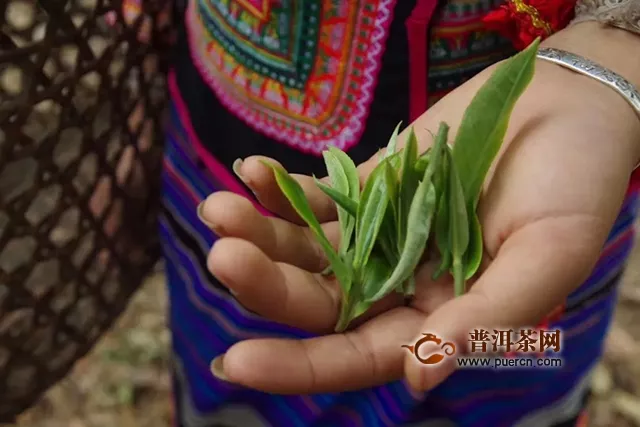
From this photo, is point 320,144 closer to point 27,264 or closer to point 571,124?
point 571,124

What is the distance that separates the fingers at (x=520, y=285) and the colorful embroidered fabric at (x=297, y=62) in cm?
16

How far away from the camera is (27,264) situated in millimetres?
665

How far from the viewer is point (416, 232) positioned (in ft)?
1.19

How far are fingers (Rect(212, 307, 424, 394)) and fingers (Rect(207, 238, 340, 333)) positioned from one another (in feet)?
0.05

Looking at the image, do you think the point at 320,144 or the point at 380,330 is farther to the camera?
the point at 320,144

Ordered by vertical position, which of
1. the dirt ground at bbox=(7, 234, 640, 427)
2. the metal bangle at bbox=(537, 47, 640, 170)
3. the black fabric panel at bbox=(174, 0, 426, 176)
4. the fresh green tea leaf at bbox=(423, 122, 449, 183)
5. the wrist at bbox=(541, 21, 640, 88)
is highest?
the wrist at bbox=(541, 21, 640, 88)

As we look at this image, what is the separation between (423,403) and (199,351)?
0.20 metres

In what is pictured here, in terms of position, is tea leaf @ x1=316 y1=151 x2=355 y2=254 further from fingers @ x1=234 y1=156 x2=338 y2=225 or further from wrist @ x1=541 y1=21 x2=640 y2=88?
wrist @ x1=541 y1=21 x2=640 y2=88

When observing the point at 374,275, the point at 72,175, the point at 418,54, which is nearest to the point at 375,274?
the point at 374,275

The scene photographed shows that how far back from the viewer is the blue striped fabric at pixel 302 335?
53 cm

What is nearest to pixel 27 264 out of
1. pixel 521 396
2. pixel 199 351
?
pixel 199 351

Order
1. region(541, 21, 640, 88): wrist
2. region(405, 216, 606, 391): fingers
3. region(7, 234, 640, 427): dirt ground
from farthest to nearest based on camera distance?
1. region(7, 234, 640, 427): dirt ground
2. region(541, 21, 640, 88): wrist
3. region(405, 216, 606, 391): fingers

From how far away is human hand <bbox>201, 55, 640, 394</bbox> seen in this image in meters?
0.33

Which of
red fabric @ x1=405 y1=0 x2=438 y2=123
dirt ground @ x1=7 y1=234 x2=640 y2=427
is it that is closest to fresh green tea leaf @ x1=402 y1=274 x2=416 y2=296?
red fabric @ x1=405 y1=0 x2=438 y2=123
